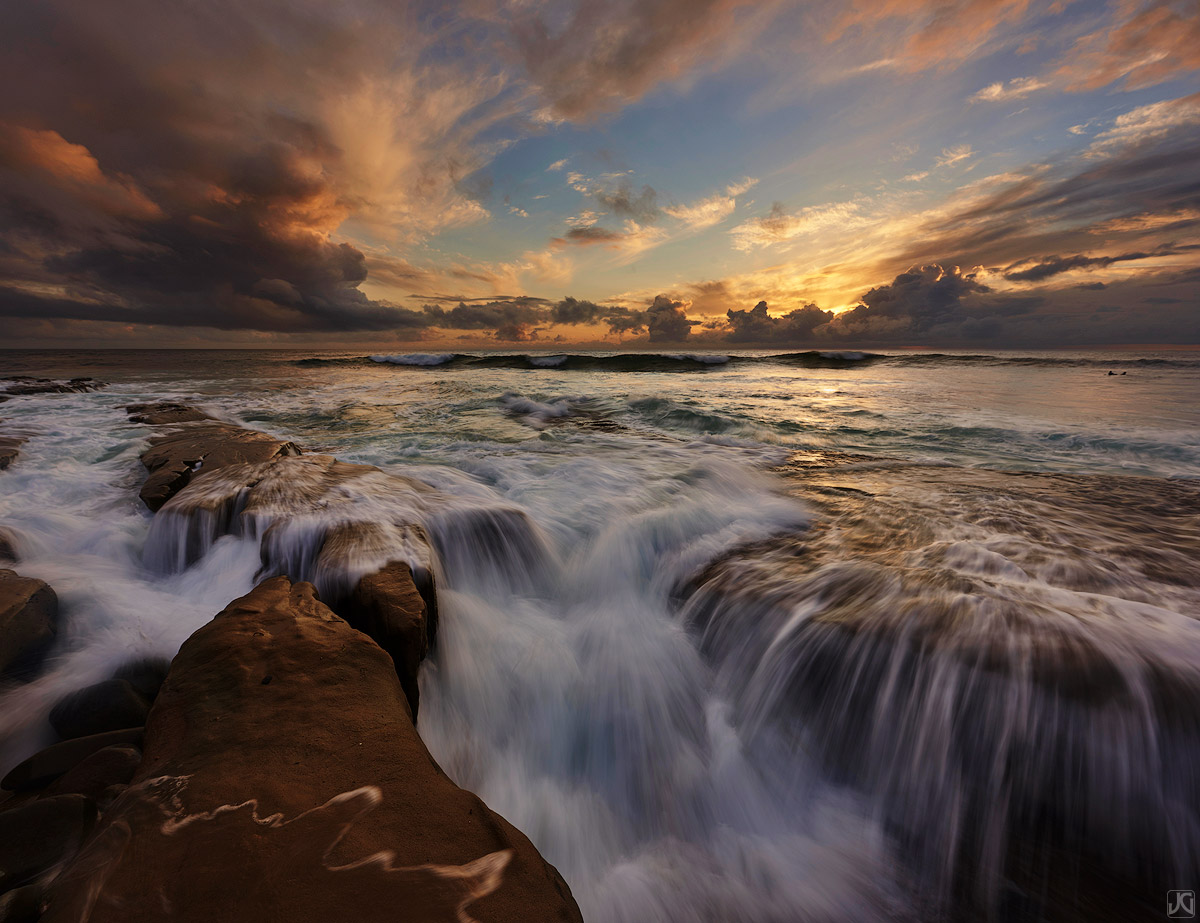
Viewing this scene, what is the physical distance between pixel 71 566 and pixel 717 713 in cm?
528

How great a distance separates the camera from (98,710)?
2.32m

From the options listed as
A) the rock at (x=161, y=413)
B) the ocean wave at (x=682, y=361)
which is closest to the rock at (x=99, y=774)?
the rock at (x=161, y=413)

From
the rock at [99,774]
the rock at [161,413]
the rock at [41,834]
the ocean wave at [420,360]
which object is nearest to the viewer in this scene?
the rock at [41,834]

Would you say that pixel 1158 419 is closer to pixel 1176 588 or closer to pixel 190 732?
pixel 1176 588

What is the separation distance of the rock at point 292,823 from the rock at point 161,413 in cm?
1041

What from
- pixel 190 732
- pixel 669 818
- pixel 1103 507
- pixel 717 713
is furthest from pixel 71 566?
pixel 1103 507

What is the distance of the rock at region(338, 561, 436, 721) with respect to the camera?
105 inches

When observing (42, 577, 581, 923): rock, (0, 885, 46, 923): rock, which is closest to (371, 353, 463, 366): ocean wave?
(42, 577, 581, 923): rock

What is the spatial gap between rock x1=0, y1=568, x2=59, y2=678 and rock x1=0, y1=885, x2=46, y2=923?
195 centimetres

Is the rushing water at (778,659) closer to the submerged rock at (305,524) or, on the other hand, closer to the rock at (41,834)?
the submerged rock at (305,524)

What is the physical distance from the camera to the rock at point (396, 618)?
8.79 feet

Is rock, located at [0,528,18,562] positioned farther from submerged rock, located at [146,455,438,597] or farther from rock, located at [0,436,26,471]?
rock, located at [0,436,26,471]

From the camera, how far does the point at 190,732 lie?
5.82 ft

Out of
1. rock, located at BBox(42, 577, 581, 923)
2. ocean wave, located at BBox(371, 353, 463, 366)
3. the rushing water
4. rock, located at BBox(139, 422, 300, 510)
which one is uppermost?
ocean wave, located at BBox(371, 353, 463, 366)
